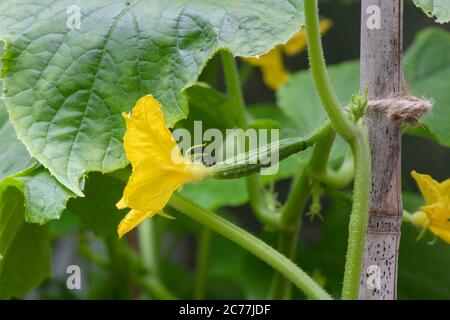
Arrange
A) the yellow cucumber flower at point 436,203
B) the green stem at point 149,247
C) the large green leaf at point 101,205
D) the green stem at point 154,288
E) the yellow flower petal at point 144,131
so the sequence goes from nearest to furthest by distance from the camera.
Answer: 1. the yellow flower petal at point 144,131
2. the yellow cucumber flower at point 436,203
3. the large green leaf at point 101,205
4. the green stem at point 154,288
5. the green stem at point 149,247

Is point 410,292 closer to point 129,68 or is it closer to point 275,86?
point 275,86

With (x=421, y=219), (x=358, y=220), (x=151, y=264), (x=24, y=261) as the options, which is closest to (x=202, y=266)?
(x=151, y=264)

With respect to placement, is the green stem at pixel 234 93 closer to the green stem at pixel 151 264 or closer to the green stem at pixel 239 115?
the green stem at pixel 239 115

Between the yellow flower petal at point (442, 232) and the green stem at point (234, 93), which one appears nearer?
the yellow flower petal at point (442, 232)

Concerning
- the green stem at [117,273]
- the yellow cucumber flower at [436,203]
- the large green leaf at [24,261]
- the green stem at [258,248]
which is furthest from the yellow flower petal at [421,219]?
the green stem at [117,273]

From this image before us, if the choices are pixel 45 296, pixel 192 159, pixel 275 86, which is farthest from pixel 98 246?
pixel 192 159

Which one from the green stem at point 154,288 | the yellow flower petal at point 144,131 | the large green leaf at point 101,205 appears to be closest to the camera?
the yellow flower petal at point 144,131
